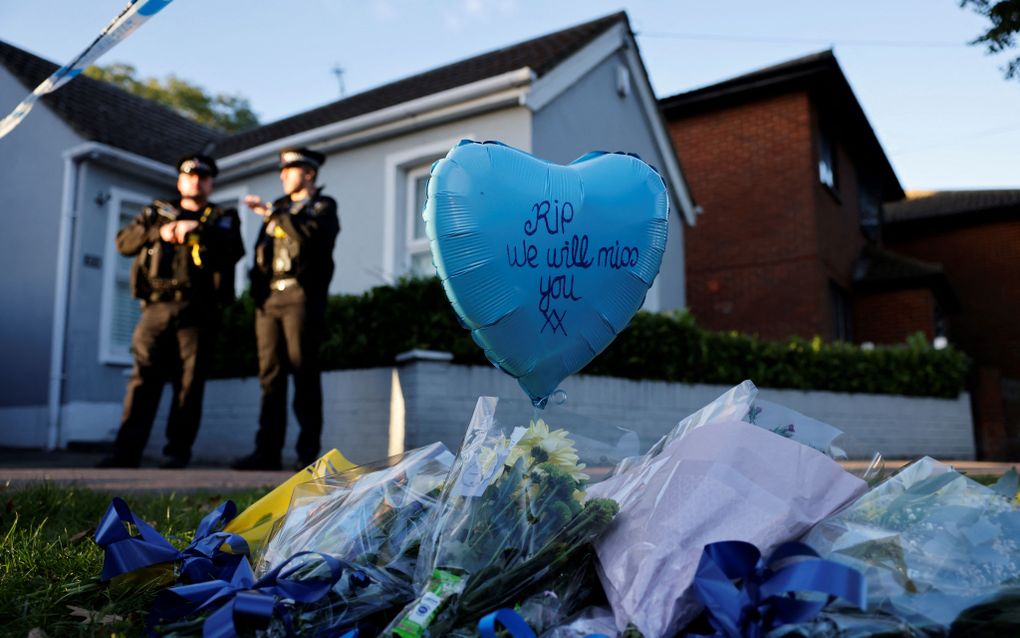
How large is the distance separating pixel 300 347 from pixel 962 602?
176 inches

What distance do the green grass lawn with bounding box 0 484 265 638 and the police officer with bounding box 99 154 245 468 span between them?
2265 mm

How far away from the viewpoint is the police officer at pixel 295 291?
207 inches

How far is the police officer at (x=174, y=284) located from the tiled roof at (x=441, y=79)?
13.8 ft

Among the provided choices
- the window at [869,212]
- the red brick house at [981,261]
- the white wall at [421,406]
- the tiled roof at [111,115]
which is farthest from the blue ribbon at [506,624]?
the red brick house at [981,261]

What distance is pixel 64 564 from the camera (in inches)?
86.4

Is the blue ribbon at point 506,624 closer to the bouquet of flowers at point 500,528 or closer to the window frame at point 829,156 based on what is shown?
the bouquet of flowers at point 500,528

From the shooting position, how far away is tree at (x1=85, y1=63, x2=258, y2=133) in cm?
3106

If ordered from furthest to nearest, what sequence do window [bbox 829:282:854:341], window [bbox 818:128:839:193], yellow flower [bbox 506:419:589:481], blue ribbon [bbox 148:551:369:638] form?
1. window [bbox 818:128:839:193]
2. window [bbox 829:282:854:341]
3. yellow flower [bbox 506:419:589:481]
4. blue ribbon [bbox 148:551:369:638]

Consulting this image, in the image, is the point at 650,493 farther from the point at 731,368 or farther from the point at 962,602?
the point at 731,368

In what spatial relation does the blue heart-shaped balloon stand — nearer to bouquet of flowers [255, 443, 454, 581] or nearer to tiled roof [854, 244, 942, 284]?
bouquet of flowers [255, 443, 454, 581]

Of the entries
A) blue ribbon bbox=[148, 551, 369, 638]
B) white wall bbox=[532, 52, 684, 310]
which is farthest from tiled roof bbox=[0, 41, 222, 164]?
blue ribbon bbox=[148, 551, 369, 638]

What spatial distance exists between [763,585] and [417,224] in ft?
27.0

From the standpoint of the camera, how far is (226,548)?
7.23ft

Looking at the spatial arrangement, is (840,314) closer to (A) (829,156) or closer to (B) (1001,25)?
(A) (829,156)
